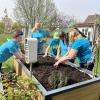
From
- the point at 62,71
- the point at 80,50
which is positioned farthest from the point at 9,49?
the point at 80,50

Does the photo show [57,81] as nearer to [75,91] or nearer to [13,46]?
[75,91]

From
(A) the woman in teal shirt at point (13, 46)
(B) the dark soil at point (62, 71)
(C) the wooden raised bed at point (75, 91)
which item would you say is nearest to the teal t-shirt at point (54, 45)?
(B) the dark soil at point (62, 71)

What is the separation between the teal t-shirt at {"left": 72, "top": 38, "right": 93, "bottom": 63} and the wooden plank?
1084 mm

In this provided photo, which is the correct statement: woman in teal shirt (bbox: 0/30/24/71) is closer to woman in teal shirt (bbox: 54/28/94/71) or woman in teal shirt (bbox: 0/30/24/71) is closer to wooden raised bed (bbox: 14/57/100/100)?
woman in teal shirt (bbox: 54/28/94/71)

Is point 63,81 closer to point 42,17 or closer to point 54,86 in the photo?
point 54,86

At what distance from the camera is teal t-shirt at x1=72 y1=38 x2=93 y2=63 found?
4.54m

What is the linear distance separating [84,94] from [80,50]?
4.79 ft

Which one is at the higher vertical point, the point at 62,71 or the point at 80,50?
the point at 80,50

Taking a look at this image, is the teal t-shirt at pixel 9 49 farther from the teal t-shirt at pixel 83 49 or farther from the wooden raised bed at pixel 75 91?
the wooden raised bed at pixel 75 91

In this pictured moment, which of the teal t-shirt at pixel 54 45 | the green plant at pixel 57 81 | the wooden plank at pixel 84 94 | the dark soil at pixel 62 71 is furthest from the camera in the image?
the teal t-shirt at pixel 54 45

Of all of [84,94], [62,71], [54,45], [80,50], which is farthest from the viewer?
[54,45]

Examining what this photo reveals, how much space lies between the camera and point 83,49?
4.76 metres

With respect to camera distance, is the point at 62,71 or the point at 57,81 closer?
the point at 57,81

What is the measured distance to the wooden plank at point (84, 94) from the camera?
3176 mm
